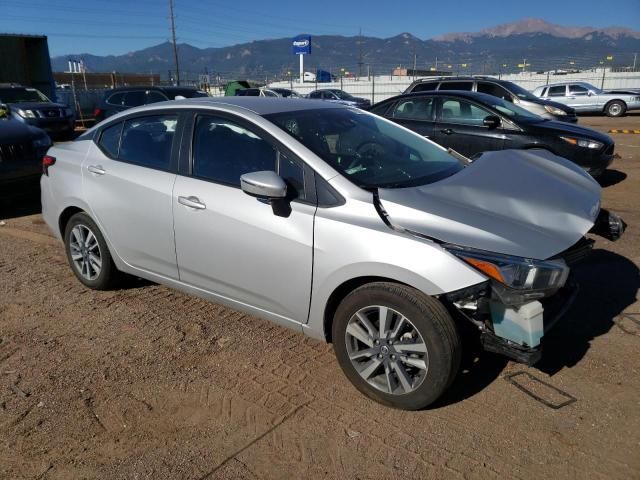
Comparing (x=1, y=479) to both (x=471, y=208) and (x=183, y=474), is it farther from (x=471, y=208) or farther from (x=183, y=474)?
(x=471, y=208)

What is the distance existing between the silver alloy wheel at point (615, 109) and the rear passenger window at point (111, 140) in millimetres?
24604

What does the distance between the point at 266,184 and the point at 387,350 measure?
3.67 ft

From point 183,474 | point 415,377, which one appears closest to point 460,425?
point 415,377

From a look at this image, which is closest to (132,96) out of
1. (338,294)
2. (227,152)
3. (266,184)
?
(227,152)

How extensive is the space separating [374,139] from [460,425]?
6.41 ft

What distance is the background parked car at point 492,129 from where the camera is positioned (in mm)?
7641

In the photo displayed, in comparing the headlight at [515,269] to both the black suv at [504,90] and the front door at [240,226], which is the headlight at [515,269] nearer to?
the front door at [240,226]

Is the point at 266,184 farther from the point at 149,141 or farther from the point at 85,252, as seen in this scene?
the point at 85,252

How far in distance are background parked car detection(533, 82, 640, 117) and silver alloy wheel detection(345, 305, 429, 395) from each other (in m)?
24.3

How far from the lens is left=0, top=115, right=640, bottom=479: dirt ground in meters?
2.49

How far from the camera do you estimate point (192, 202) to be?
11.3ft

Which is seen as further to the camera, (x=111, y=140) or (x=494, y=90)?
(x=494, y=90)

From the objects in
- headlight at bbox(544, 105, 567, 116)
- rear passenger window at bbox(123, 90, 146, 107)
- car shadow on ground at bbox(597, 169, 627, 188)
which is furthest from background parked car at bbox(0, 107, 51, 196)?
headlight at bbox(544, 105, 567, 116)

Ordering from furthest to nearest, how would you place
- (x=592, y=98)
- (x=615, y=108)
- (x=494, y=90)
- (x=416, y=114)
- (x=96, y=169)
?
(x=592, y=98)
(x=615, y=108)
(x=494, y=90)
(x=416, y=114)
(x=96, y=169)
